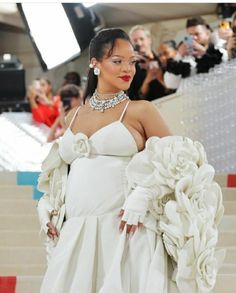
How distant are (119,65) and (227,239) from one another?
7.38ft

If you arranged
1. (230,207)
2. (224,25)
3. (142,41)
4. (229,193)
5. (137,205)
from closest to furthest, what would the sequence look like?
1. (137,205)
2. (230,207)
3. (229,193)
4. (224,25)
5. (142,41)

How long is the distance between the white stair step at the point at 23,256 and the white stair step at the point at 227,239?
3.45ft

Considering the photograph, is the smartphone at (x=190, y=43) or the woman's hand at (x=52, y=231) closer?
the woman's hand at (x=52, y=231)

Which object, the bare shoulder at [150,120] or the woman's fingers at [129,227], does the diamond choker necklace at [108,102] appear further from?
the woman's fingers at [129,227]

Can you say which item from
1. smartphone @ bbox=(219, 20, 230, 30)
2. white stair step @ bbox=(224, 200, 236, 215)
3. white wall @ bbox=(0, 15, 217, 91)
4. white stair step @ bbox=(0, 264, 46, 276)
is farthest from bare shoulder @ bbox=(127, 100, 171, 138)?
white wall @ bbox=(0, 15, 217, 91)

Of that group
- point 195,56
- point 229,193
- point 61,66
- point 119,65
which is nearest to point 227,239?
point 229,193

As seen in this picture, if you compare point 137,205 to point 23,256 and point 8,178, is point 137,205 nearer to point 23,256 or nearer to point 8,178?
point 23,256

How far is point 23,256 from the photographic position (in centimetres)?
551

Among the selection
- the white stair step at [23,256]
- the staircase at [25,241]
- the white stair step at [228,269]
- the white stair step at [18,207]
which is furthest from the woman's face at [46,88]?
the white stair step at [228,269]

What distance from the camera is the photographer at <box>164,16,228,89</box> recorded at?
8047mm

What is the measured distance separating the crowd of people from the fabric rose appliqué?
4.42 metres

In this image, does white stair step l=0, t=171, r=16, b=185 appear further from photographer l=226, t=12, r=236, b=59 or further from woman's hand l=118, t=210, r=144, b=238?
woman's hand l=118, t=210, r=144, b=238

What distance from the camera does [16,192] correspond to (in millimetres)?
6598

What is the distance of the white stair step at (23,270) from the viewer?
5.23 metres
